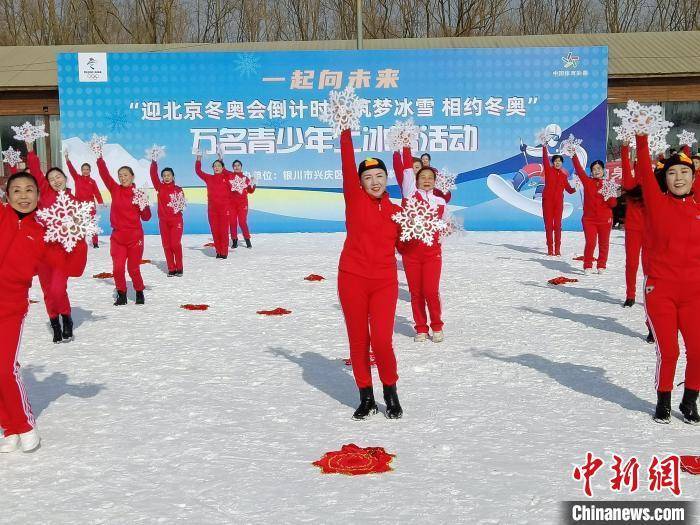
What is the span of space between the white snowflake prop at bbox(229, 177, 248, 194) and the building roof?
30.1 feet

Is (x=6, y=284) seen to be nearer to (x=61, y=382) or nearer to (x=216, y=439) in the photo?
(x=216, y=439)

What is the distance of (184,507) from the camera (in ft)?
13.1

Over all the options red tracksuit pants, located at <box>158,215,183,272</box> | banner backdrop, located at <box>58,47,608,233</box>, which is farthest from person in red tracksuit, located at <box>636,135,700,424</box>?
banner backdrop, located at <box>58,47,608,233</box>

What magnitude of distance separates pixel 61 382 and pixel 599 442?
4.32m

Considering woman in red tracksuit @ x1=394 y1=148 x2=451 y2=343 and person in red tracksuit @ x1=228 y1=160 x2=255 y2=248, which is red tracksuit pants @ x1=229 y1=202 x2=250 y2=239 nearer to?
person in red tracksuit @ x1=228 y1=160 x2=255 y2=248

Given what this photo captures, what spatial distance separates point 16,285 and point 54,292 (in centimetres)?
343

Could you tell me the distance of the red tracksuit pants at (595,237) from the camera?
39.1ft

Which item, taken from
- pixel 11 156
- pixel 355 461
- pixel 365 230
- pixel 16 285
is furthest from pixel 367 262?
pixel 11 156

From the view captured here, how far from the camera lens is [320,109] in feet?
66.3

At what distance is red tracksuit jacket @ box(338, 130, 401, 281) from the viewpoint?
5.20 m

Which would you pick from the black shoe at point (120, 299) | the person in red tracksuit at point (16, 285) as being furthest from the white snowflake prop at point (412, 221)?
the black shoe at point (120, 299)

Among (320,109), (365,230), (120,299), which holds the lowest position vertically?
(120,299)

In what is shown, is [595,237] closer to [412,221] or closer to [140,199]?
[140,199]

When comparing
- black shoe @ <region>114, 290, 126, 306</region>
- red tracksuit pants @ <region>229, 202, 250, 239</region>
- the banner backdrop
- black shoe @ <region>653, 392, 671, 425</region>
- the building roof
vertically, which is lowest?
black shoe @ <region>653, 392, 671, 425</region>
